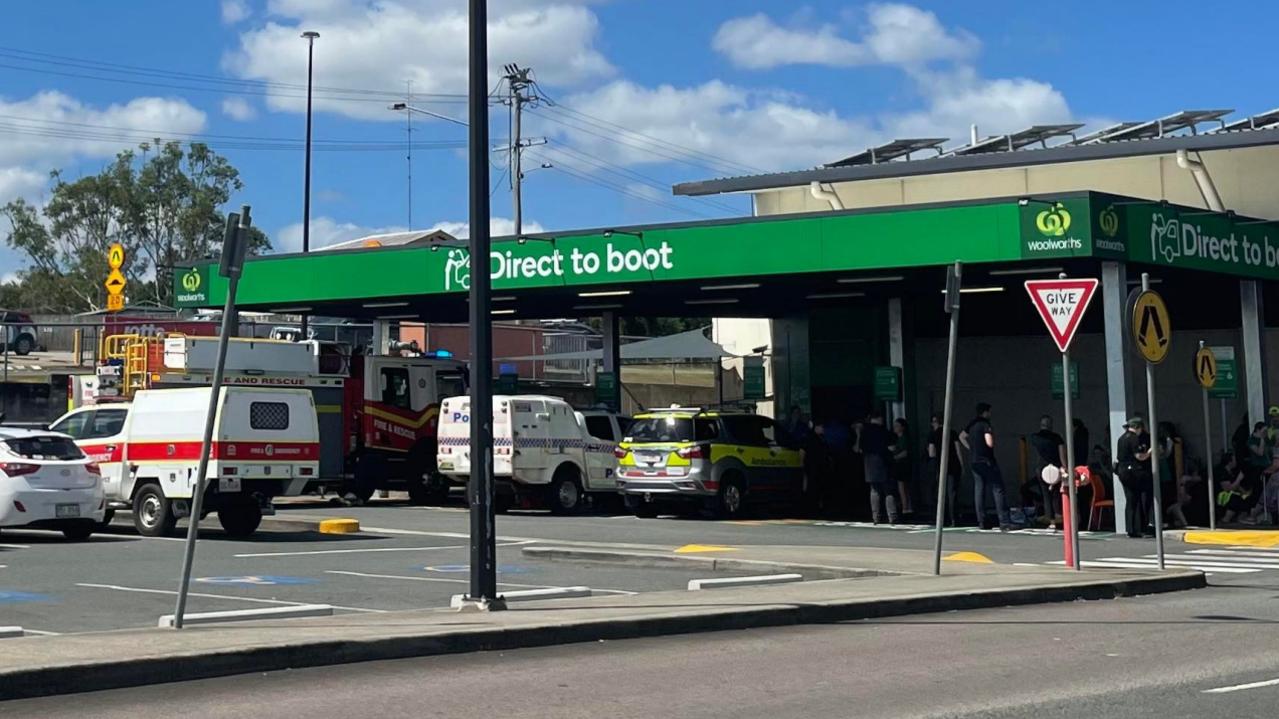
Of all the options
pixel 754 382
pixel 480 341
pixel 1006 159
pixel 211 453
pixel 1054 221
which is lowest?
pixel 211 453

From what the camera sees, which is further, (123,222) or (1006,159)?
(123,222)

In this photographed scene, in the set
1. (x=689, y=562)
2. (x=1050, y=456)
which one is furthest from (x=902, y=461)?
(x=689, y=562)

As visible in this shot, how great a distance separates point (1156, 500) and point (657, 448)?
11981 mm

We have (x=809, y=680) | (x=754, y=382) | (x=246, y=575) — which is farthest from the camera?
(x=754, y=382)

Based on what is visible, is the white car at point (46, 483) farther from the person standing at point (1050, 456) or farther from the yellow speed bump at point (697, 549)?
the person standing at point (1050, 456)

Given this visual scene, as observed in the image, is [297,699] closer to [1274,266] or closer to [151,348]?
[151,348]

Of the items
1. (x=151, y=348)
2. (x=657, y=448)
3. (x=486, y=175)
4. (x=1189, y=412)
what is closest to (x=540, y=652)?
(x=486, y=175)

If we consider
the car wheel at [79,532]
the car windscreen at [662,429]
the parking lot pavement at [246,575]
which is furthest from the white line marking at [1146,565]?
the car wheel at [79,532]

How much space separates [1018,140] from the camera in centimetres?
3719

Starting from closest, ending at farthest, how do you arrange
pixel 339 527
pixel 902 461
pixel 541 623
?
pixel 541 623 < pixel 339 527 < pixel 902 461

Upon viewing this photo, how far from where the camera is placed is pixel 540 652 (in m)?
12.1

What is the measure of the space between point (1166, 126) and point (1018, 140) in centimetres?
352


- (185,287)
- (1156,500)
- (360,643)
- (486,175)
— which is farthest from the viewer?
(185,287)

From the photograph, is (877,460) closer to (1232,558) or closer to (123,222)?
(1232,558)
